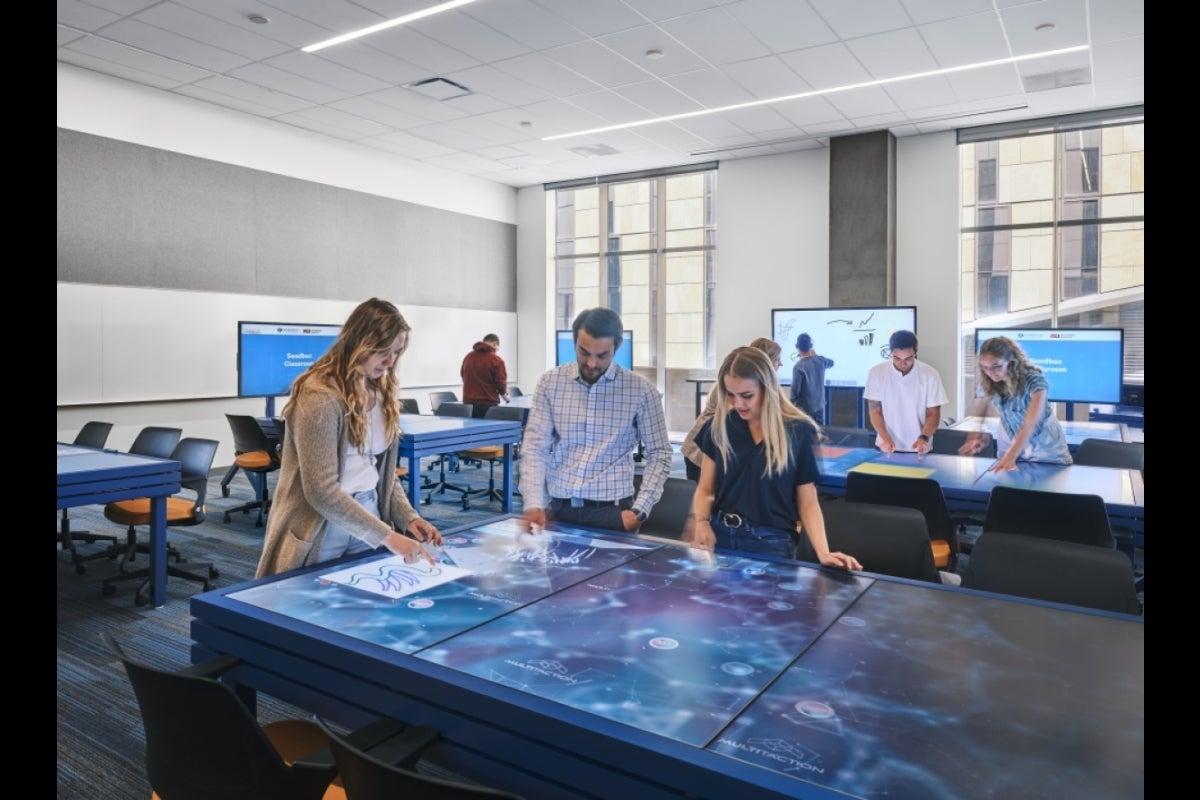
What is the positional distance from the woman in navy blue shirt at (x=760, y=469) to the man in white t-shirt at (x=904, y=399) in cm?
215

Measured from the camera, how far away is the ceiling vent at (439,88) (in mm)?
6867

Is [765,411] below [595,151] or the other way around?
below

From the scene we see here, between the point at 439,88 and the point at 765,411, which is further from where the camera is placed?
the point at 439,88

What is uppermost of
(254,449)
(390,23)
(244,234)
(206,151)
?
(390,23)

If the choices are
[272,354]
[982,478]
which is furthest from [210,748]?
[272,354]

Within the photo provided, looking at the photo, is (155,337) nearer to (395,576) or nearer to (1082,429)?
(395,576)

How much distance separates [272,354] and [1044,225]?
7.68 metres

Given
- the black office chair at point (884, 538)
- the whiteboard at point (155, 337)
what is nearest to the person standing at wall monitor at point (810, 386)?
the black office chair at point (884, 538)

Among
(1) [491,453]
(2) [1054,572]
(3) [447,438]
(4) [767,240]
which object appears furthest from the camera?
(4) [767,240]

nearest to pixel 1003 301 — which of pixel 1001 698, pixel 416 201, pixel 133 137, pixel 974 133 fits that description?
pixel 974 133

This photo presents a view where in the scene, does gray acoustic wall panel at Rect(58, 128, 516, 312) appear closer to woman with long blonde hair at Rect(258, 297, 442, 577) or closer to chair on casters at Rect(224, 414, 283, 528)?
chair on casters at Rect(224, 414, 283, 528)

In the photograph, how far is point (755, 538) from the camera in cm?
267

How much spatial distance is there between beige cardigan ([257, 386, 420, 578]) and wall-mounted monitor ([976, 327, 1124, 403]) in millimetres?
5531

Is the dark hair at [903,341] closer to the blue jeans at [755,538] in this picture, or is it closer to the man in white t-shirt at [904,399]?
the man in white t-shirt at [904,399]
